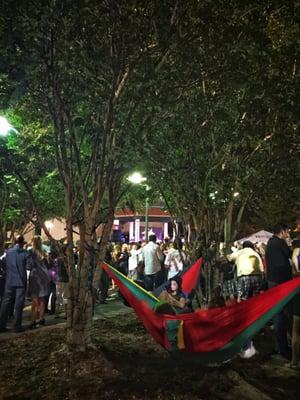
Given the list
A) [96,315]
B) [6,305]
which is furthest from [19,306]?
[96,315]

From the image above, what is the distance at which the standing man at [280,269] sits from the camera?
24.6 ft

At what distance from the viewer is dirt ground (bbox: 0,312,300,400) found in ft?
18.5

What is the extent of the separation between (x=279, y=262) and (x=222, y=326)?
7.02 feet

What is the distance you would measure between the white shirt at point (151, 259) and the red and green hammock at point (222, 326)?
21.2 ft

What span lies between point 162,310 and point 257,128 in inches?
187

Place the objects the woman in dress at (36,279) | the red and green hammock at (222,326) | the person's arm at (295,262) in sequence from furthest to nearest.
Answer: the woman in dress at (36,279), the person's arm at (295,262), the red and green hammock at (222,326)

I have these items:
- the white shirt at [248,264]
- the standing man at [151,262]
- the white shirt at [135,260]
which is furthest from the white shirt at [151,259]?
the white shirt at [248,264]

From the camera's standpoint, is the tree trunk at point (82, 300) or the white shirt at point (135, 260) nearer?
the tree trunk at point (82, 300)

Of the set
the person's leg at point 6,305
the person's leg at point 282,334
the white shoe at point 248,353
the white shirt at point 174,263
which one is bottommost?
the white shoe at point 248,353

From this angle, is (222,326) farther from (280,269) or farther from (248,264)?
(248,264)

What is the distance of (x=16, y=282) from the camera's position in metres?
9.08

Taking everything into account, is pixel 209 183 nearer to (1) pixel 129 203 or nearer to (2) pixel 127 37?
(2) pixel 127 37

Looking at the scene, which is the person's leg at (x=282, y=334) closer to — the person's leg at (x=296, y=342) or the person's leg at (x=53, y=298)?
the person's leg at (x=296, y=342)

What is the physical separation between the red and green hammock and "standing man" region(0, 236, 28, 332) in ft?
11.7
